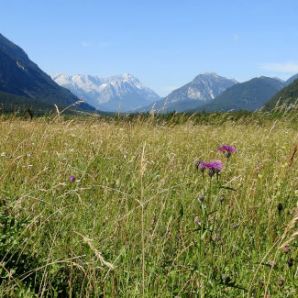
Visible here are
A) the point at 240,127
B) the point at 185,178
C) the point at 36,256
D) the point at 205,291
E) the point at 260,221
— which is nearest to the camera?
the point at 205,291

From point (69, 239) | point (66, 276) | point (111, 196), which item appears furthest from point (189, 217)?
point (66, 276)

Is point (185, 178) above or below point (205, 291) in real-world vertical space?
above

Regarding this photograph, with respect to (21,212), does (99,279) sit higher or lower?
lower

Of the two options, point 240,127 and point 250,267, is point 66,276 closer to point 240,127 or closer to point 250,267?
point 250,267

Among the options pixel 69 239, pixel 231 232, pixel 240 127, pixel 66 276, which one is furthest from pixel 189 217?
pixel 240 127

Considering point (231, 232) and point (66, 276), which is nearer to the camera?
point (66, 276)

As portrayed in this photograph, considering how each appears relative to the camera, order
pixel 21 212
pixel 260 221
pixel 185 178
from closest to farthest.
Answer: pixel 21 212 → pixel 260 221 → pixel 185 178

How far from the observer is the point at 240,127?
9445 mm

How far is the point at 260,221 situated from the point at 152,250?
1.04 meters

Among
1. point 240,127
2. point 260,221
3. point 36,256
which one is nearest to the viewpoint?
point 36,256

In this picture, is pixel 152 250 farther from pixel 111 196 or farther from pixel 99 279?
pixel 111 196

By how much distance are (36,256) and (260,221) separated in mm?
1667

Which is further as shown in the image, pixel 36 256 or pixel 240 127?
pixel 240 127

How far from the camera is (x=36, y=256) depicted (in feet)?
8.49
